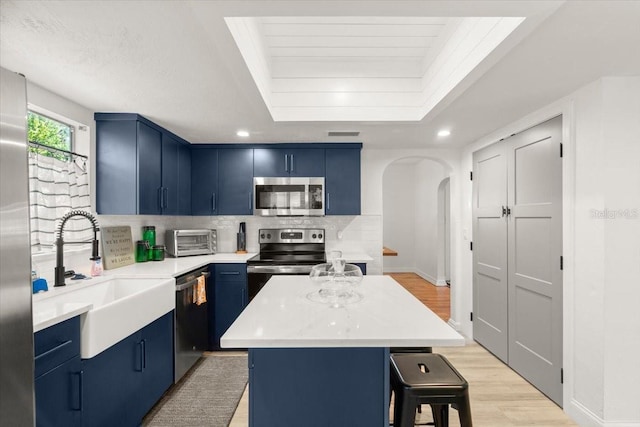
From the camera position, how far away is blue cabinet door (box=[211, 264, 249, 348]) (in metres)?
3.34

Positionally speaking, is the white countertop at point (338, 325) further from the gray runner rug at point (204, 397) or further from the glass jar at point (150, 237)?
the glass jar at point (150, 237)

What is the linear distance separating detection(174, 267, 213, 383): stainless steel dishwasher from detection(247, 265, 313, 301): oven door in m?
0.43

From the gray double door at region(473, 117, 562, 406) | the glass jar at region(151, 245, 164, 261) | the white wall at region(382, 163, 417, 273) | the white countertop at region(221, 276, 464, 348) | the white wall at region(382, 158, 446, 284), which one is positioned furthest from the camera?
the white wall at region(382, 163, 417, 273)

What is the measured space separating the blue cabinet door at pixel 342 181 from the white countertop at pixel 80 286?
1.15 m

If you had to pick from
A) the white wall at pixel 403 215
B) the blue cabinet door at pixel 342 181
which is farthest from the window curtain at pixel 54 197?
the white wall at pixel 403 215

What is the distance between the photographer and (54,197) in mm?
2240

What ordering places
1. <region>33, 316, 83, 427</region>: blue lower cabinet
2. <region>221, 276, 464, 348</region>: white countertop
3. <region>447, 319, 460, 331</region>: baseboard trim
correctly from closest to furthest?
<region>221, 276, 464, 348</region>: white countertop
<region>33, 316, 83, 427</region>: blue lower cabinet
<region>447, 319, 460, 331</region>: baseboard trim

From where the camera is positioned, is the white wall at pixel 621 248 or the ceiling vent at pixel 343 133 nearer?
the white wall at pixel 621 248

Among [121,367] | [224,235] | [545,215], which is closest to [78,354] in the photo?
[121,367]

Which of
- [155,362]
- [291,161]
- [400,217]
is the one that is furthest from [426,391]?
[400,217]

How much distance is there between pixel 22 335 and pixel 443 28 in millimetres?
2574

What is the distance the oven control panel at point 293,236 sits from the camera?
12.9 feet

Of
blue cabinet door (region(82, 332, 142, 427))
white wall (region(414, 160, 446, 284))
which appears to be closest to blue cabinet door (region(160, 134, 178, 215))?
blue cabinet door (region(82, 332, 142, 427))

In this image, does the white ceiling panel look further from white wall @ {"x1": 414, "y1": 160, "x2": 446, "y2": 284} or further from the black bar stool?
white wall @ {"x1": 414, "y1": 160, "x2": 446, "y2": 284}
